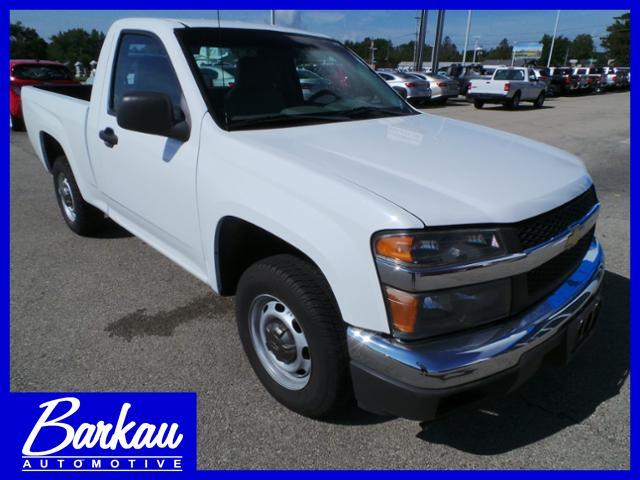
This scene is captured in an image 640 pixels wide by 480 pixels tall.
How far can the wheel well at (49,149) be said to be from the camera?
4.71m

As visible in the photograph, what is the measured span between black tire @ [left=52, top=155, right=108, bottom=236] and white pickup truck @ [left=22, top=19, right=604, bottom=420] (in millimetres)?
1136

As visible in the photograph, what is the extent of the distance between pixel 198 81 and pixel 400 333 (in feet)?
5.70

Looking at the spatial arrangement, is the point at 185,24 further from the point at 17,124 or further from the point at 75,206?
the point at 17,124

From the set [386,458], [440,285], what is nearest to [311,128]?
[440,285]

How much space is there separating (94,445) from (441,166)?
2.07m

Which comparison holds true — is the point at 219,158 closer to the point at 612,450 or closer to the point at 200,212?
the point at 200,212

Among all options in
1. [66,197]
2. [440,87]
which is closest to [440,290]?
[66,197]

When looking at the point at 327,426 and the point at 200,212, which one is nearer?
the point at 327,426

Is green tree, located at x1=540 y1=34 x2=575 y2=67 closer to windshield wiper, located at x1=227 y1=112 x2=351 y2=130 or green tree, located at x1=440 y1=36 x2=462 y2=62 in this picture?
green tree, located at x1=440 y1=36 x2=462 y2=62

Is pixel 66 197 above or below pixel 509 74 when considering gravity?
below

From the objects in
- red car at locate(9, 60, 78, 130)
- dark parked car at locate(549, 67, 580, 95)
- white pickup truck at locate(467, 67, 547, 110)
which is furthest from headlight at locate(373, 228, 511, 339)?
dark parked car at locate(549, 67, 580, 95)

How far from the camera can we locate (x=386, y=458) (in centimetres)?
227

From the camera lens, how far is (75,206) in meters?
4.50

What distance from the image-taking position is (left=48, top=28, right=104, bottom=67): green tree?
2634 cm
